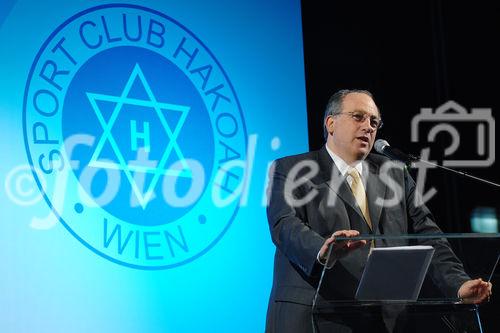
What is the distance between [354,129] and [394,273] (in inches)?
36.6

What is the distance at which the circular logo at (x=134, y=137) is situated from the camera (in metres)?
3.29

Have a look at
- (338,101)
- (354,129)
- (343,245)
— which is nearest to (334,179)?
(354,129)

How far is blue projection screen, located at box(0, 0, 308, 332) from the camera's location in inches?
126

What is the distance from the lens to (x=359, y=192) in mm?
2803

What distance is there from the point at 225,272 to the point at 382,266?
1662mm

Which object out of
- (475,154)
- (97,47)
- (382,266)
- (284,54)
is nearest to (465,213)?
(475,154)

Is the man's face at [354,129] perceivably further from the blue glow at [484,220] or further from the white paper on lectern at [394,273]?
the blue glow at [484,220]

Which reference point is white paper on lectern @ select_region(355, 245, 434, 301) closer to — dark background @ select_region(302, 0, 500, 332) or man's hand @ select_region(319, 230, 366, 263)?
man's hand @ select_region(319, 230, 366, 263)

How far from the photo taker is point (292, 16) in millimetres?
4246

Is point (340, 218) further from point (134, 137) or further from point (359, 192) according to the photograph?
point (134, 137)

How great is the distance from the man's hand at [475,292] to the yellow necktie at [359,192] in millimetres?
475

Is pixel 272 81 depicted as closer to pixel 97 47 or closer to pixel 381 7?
pixel 97 47

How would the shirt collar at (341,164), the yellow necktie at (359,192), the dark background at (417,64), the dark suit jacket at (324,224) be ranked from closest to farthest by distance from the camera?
the dark suit jacket at (324,224) → the yellow necktie at (359,192) → the shirt collar at (341,164) → the dark background at (417,64)

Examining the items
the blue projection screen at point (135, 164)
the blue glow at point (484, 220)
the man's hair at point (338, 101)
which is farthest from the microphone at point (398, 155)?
the blue glow at point (484, 220)
